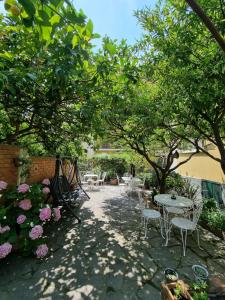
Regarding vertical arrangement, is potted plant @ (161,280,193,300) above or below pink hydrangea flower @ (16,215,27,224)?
below

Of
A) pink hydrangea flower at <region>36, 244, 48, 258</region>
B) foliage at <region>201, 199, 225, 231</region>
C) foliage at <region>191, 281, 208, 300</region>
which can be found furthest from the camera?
foliage at <region>201, 199, 225, 231</region>

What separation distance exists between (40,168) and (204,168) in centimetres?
702

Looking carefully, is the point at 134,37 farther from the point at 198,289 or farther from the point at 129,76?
the point at 198,289

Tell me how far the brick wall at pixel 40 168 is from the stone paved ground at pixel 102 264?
1608 mm

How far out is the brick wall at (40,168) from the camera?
527cm

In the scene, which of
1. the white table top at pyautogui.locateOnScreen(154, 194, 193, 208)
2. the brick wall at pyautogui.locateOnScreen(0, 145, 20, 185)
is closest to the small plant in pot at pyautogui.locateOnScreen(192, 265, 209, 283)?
the white table top at pyautogui.locateOnScreen(154, 194, 193, 208)

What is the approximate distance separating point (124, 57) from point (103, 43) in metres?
0.43

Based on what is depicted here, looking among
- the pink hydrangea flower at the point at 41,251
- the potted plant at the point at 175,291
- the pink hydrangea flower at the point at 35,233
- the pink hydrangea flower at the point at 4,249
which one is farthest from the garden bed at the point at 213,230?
the pink hydrangea flower at the point at 4,249

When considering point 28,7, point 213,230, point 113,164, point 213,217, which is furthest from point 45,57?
point 113,164

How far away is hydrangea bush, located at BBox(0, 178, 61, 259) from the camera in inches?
127

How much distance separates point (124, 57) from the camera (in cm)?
285

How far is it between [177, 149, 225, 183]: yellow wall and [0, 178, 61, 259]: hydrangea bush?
638 cm

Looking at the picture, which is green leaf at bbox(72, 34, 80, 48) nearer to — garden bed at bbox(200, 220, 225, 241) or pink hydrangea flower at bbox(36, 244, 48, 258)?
pink hydrangea flower at bbox(36, 244, 48, 258)

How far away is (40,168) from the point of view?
233 inches
